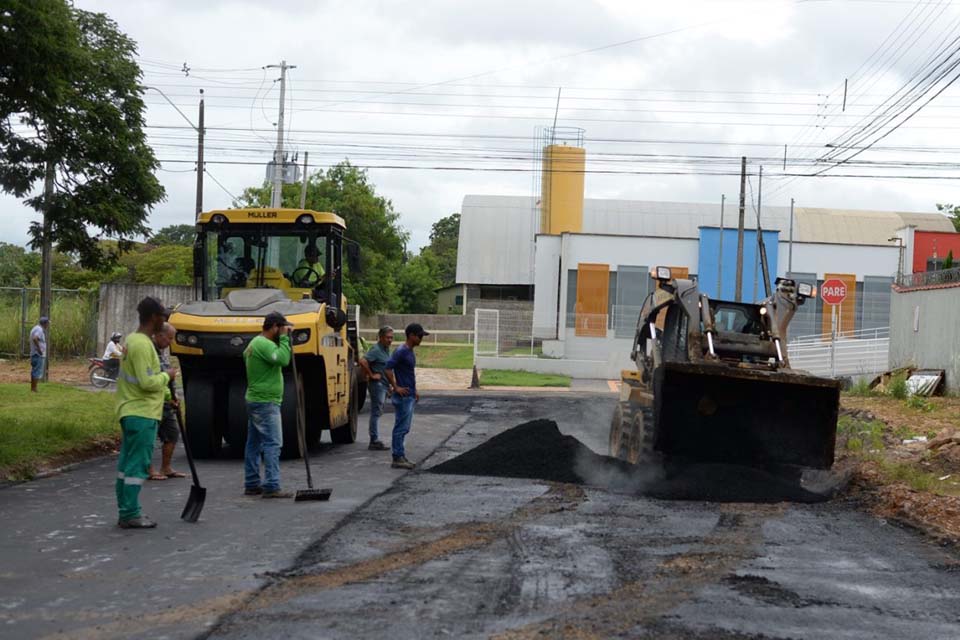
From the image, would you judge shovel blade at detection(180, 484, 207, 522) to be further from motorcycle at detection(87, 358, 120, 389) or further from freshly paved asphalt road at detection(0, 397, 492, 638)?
motorcycle at detection(87, 358, 120, 389)

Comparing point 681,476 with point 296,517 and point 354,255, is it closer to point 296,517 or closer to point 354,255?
point 296,517

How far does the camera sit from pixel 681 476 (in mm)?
12102

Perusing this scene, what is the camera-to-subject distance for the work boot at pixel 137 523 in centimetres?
914

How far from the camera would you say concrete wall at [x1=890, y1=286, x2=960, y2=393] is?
25.0 meters

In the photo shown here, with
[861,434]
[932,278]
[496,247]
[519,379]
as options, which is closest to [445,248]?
[496,247]

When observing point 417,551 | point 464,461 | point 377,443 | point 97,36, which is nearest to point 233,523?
point 417,551

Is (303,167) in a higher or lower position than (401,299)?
higher

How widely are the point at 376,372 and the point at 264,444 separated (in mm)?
4864

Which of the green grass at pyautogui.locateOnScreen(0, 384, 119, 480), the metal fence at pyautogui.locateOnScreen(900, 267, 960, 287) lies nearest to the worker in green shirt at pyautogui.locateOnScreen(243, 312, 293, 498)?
the green grass at pyautogui.locateOnScreen(0, 384, 119, 480)

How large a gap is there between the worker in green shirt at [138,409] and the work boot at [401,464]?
15.3ft

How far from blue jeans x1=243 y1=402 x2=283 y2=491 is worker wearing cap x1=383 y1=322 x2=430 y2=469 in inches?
103

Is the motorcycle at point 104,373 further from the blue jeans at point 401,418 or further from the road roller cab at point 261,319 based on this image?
the blue jeans at point 401,418

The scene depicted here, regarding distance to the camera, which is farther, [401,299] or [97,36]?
[401,299]

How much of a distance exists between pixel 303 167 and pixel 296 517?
33938 millimetres
